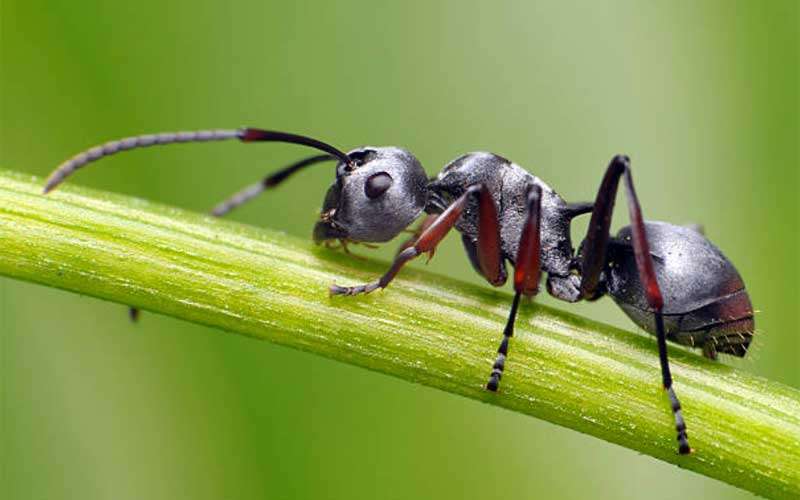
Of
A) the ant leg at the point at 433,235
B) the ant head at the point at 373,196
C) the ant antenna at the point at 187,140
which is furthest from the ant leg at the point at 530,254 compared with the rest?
the ant antenna at the point at 187,140

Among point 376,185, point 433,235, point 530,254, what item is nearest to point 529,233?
point 530,254

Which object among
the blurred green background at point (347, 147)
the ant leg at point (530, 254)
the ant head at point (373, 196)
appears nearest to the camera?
the ant leg at point (530, 254)

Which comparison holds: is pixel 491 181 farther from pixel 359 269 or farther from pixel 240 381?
pixel 240 381

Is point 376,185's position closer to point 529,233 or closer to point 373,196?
point 373,196

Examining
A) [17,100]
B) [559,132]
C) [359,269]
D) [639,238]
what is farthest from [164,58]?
[639,238]

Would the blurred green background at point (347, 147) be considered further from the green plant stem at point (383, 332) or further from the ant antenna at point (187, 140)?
the green plant stem at point (383, 332)

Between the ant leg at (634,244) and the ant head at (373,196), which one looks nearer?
the ant leg at (634,244)

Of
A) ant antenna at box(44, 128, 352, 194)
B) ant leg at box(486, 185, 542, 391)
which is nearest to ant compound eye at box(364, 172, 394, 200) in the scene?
ant antenna at box(44, 128, 352, 194)

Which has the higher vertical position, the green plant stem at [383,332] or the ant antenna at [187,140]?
the ant antenna at [187,140]
